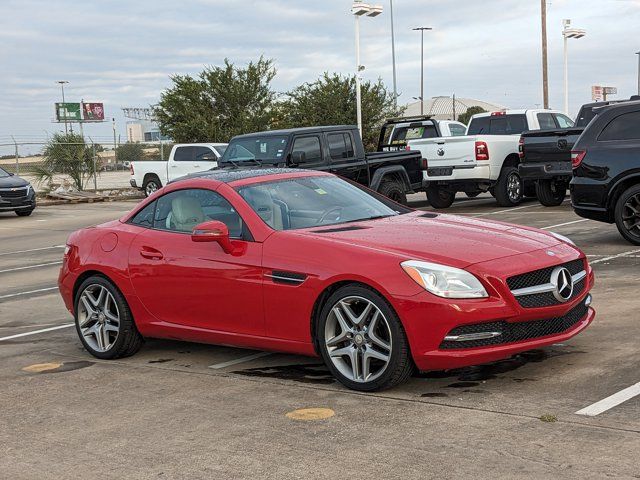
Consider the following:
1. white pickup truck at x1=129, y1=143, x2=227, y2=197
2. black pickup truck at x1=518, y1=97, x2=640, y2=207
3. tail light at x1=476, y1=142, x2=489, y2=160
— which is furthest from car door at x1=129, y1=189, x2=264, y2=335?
white pickup truck at x1=129, y1=143, x2=227, y2=197

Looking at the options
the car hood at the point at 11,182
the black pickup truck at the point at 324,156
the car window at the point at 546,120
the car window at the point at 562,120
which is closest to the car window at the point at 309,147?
the black pickup truck at the point at 324,156

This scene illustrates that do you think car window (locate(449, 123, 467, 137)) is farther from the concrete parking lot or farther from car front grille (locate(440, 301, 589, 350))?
car front grille (locate(440, 301, 589, 350))

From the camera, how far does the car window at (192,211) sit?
6.96 meters

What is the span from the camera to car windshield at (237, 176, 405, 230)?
686 cm

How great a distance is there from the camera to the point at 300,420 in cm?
548

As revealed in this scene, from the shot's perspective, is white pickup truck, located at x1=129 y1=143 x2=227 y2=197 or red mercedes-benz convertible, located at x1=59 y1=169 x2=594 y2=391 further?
white pickup truck, located at x1=129 y1=143 x2=227 y2=197

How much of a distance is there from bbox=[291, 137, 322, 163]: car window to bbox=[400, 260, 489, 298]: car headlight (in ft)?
37.9

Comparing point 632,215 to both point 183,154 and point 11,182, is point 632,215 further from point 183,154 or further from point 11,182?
point 183,154

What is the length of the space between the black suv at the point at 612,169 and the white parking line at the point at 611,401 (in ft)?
23.3

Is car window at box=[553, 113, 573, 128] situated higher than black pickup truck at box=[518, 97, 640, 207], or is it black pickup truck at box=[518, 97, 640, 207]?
car window at box=[553, 113, 573, 128]

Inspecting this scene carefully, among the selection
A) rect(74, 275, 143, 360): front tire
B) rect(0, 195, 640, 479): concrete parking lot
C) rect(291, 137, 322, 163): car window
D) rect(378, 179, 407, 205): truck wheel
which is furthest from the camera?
rect(378, 179, 407, 205): truck wheel

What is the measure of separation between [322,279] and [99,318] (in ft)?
7.77

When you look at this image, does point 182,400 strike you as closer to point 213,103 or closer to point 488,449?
point 488,449

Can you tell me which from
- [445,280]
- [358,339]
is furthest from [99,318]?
[445,280]
